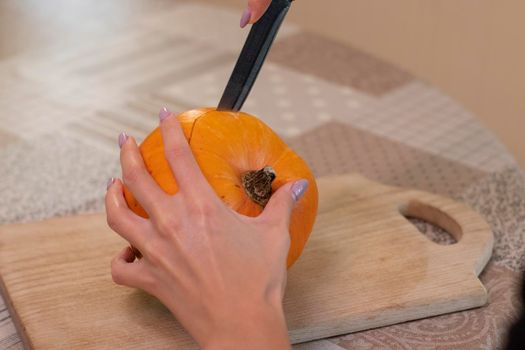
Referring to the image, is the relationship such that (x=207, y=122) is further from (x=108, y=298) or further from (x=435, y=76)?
(x=435, y=76)

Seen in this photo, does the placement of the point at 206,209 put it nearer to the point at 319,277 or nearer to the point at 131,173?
the point at 131,173

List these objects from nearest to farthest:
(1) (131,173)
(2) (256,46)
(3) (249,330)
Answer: (3) (249,330) < (1) (131,173) < (2) (256,46)

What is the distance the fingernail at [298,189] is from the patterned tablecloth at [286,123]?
6.4 inches

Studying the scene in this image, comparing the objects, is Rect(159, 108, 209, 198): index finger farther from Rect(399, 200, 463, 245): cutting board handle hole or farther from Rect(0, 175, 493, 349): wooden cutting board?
Rect(399, 200, 463, 245): cutting board handle hole

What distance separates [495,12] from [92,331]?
5.16 ft

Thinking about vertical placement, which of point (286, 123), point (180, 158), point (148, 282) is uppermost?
point (180, 158)

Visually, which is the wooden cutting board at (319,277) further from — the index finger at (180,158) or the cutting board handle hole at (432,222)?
the index finger at (180,158)

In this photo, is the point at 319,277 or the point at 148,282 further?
the point at 319,277

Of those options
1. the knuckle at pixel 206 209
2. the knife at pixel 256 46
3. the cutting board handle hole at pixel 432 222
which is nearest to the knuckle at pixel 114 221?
the knuckle at pixel 206 209

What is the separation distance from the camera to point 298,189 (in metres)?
0.83

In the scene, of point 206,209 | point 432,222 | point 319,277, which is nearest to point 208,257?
point 206,209

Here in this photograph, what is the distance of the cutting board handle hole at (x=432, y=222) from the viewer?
1103 millimetres

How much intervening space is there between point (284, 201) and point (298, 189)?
1.4 inches

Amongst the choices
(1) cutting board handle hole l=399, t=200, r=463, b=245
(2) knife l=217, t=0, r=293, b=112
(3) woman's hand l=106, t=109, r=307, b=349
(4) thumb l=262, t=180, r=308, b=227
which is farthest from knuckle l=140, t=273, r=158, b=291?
(1) cutting board handle hole l=399, t=200, r=463, b=245
